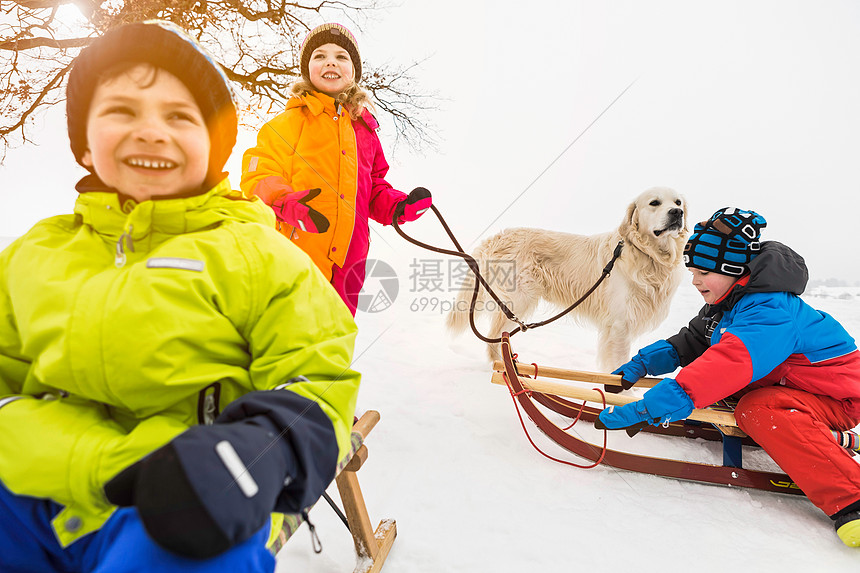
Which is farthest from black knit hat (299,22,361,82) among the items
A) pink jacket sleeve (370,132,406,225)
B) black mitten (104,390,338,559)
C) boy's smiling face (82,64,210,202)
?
black mitten (104,390,338,559)

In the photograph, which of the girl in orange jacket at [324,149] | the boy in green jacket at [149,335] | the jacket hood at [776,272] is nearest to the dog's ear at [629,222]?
the jacket hood at [776,272]

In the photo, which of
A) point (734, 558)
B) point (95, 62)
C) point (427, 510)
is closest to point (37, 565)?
point (95, 62)

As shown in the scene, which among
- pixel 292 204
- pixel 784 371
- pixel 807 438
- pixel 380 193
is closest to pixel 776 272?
pixel 784 371

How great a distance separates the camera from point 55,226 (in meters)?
1.03

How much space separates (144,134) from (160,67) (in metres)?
0.17

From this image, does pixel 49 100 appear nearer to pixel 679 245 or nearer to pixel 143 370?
pixel 143 370

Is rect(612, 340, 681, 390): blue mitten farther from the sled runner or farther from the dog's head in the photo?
the dog's head

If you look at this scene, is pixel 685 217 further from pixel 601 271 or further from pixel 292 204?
pixel 292 204

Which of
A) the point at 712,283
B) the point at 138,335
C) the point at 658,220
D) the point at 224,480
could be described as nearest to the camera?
the point at 224,480

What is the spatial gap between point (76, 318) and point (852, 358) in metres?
2.95

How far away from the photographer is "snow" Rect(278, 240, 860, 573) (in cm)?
162

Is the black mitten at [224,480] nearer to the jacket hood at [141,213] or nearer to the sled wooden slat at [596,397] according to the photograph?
the jacket hood at [141,213]

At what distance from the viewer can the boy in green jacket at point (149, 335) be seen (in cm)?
74

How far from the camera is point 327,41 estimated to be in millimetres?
2178
